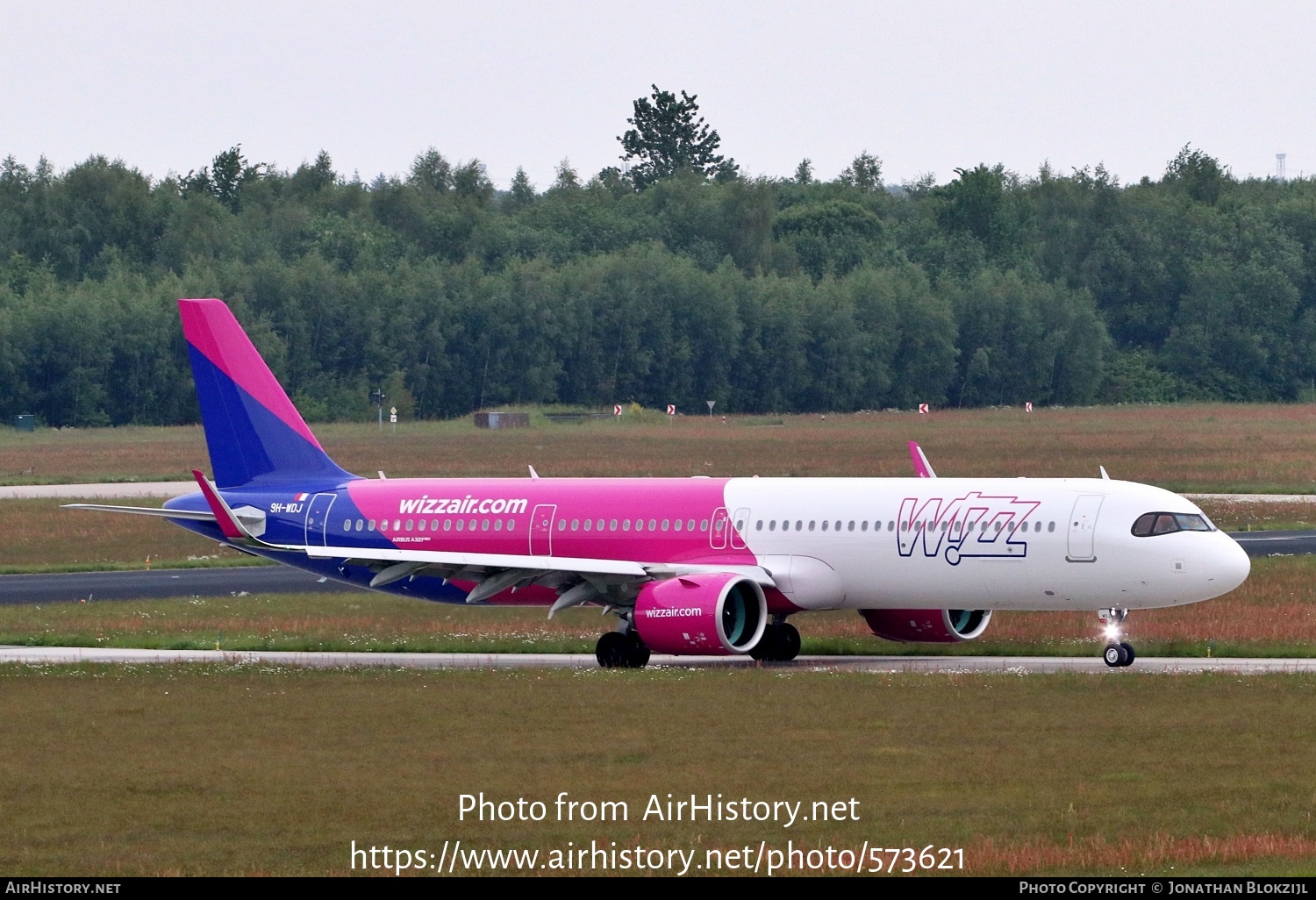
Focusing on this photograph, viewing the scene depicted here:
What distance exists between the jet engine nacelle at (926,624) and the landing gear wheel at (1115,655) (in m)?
3.30

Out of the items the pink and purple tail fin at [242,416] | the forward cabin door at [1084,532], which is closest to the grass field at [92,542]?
the pink and purple tail fin at [242,416]

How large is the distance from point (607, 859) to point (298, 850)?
10.5 ft

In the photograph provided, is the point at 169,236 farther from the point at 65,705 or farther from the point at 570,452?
the point at 65,705

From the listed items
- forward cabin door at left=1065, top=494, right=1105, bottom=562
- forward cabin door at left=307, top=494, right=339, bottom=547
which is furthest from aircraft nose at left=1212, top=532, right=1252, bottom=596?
forward cabin door at left=307, top=494, right=339, bottom=547

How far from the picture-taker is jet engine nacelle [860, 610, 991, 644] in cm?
3894

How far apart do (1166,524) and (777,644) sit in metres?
7.82

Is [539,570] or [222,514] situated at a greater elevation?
[222,514]

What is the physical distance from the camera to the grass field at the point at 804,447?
299 ft

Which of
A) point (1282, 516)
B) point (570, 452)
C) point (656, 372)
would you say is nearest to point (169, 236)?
point (656, 372)

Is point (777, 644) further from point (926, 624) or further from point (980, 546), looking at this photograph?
point (980, 546)

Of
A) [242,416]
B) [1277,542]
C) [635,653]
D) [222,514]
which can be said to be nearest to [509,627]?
[242,416]

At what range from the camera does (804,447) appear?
110m

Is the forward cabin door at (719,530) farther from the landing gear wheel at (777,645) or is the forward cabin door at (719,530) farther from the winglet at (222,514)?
the winglet at (222,514)
